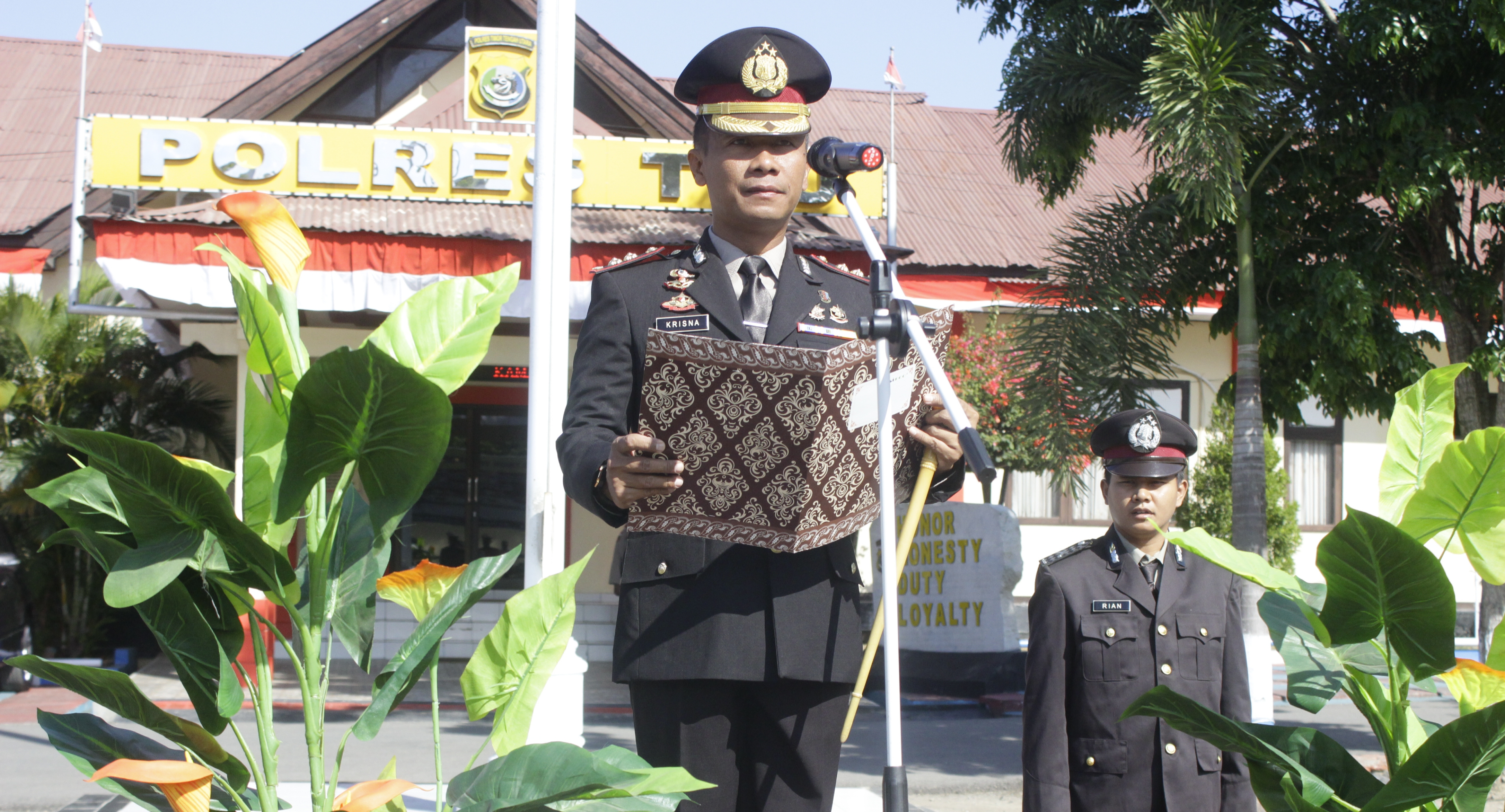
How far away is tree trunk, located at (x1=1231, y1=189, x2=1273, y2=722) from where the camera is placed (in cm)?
574

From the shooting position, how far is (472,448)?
11.6 metres

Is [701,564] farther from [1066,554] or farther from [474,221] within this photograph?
[474,221]

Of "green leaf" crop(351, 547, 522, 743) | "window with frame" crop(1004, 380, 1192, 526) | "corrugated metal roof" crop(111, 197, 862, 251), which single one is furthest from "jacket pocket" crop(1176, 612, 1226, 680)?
"window with frame" crop(1004, 380, 1192, 526)

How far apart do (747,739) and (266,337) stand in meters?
0.93

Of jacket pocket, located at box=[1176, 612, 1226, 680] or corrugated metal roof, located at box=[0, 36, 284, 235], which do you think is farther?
corrugated metal roof, located at box=[0, 36, 284, 235]

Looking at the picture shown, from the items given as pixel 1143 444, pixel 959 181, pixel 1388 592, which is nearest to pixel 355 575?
pixel 1388 592

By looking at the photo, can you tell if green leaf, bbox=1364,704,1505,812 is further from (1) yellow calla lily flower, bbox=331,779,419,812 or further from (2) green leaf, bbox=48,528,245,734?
(2) green leaf, bbox=48,528,245,734

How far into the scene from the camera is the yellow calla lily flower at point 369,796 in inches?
66.7

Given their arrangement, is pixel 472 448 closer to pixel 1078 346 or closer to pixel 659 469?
pixel 1078 346

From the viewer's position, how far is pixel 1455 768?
69.3 inches

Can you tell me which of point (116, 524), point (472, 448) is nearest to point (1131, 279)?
point (116, 524)

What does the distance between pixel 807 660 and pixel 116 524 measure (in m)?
0.99

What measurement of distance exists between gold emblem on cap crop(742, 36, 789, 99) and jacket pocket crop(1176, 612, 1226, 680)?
171 centimetres

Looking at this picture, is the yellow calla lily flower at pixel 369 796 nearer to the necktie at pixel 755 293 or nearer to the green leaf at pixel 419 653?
the green leaf at pixel 419 653
